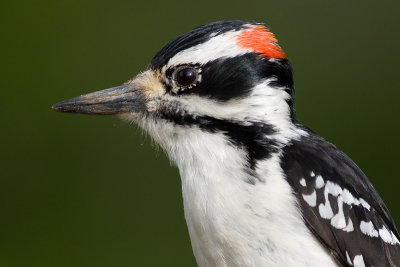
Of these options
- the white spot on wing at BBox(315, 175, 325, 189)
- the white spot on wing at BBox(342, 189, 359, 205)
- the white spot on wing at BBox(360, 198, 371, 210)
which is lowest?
the white spot on wing at BBox(360, 198, 371, 210)

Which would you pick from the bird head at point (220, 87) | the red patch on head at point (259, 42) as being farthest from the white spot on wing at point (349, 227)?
the red patch on head at point (259, 42)

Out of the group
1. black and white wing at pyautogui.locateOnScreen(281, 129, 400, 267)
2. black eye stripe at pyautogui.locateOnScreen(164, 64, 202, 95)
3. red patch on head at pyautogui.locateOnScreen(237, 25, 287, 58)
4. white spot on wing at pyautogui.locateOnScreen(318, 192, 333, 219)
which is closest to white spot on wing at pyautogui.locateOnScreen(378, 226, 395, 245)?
black and white wing at pyautogui.locateOnScreen(281, 129, 400, 267)

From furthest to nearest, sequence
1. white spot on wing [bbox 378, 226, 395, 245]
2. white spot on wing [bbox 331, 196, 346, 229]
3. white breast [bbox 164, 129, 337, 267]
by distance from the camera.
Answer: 1. white spot on wing [bbox 378, 226, 395, 245]
2. white spot on wing [bbox 331, 196, 346, 229]
3. white breast [bbox 164, 129, 337, 267]

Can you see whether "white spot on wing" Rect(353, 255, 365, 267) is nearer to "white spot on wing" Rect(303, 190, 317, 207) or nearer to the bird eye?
"white spot on wing" Rect(303, 190, 317, 207)

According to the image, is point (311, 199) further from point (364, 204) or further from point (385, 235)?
point (385, 235)

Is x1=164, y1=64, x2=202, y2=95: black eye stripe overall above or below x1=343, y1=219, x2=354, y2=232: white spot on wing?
above

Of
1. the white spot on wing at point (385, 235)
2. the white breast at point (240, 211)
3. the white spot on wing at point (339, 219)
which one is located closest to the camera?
the white breast at point (240, 211)

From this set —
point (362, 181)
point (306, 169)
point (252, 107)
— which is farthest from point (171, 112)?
point (362, 181)

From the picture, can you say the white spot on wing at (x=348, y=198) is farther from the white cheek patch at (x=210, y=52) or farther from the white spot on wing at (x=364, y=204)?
the white cheek patch at (x=210, y=52)
